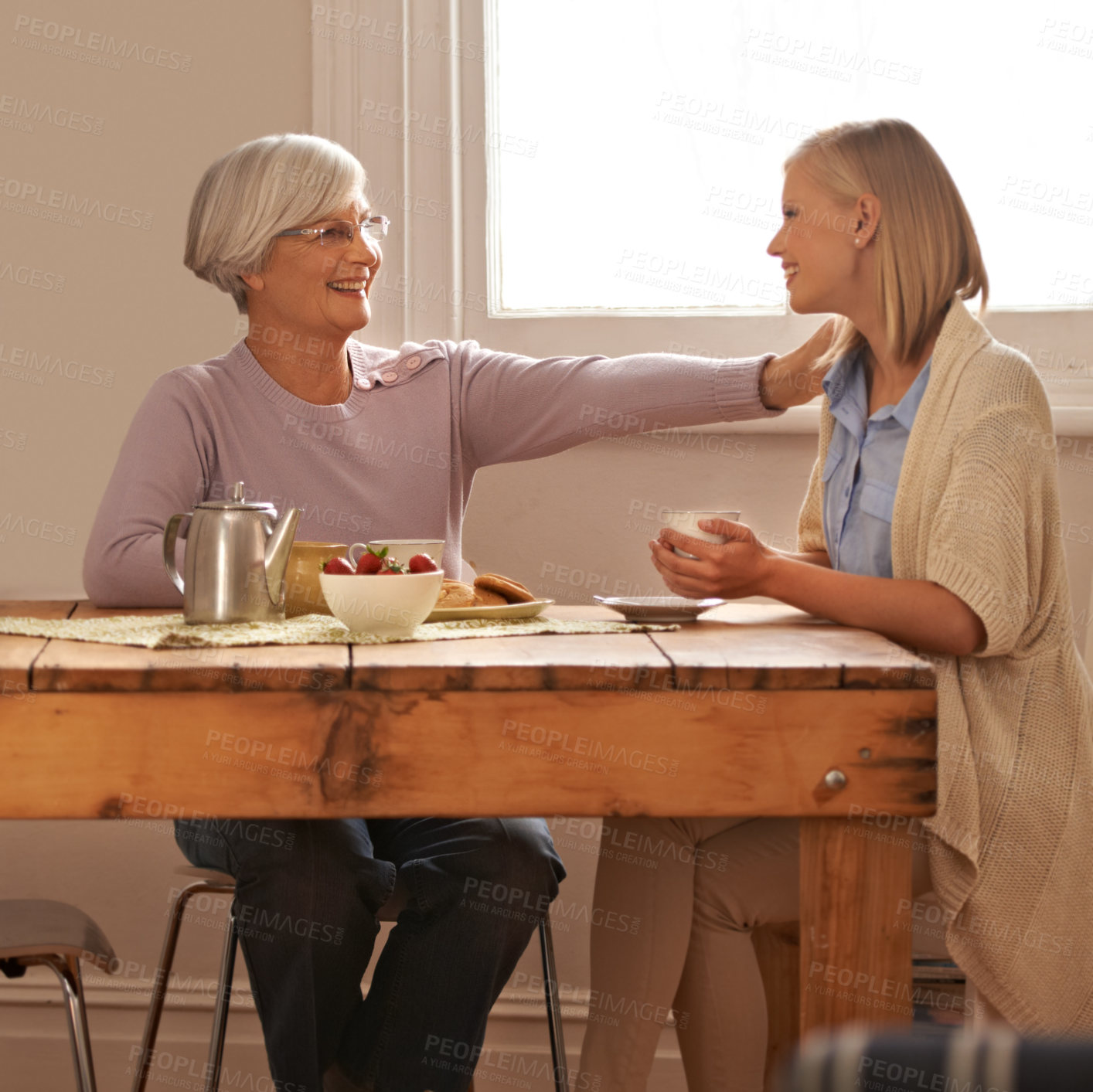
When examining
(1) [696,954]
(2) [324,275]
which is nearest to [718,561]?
(1) [696,954]

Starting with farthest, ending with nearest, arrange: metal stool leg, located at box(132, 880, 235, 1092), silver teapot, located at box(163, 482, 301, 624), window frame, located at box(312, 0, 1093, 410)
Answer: window frame, located at box(312, 0, 1093, 410)
metal stool leg, located at box(132, 880, 235, 1092)
silver teapot, located at box(163, 482, 301, 624)

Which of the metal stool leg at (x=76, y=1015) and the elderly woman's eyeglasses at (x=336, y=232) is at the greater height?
the elderly woman's eyeglasses at (x=336, y=232)

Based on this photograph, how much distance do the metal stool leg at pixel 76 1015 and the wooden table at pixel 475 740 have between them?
1.75 feet

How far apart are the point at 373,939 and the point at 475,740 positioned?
1.57 ft

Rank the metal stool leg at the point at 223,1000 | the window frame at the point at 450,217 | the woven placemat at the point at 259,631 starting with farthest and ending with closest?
the window frame at the point at 450,217, the metal stool leg at the point at 223,1000, the woven placemat at the point at 259,631

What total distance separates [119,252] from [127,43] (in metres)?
0.37

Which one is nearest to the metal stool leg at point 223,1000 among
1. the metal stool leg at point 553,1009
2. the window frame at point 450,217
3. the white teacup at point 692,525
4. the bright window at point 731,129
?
the metal stool leg at point 553,1009

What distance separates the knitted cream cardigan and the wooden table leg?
10 centimetres

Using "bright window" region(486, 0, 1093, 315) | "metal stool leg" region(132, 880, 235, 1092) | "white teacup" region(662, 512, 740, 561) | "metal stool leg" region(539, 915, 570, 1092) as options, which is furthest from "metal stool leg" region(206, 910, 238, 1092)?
"bright window" region(486, 0, 1093, 315)

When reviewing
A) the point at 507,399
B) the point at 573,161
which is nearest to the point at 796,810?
the point at 507,399

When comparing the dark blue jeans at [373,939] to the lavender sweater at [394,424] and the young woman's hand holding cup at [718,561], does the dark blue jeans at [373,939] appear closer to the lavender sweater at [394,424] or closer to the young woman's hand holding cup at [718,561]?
the young woman's hand holding cup at [718,561]

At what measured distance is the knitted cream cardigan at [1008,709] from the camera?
1299mm

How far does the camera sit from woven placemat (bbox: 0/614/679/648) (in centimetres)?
127

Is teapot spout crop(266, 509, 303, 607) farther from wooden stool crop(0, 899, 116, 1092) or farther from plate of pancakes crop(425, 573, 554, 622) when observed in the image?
wooden stool crop(0, 899, 116, 1092)
